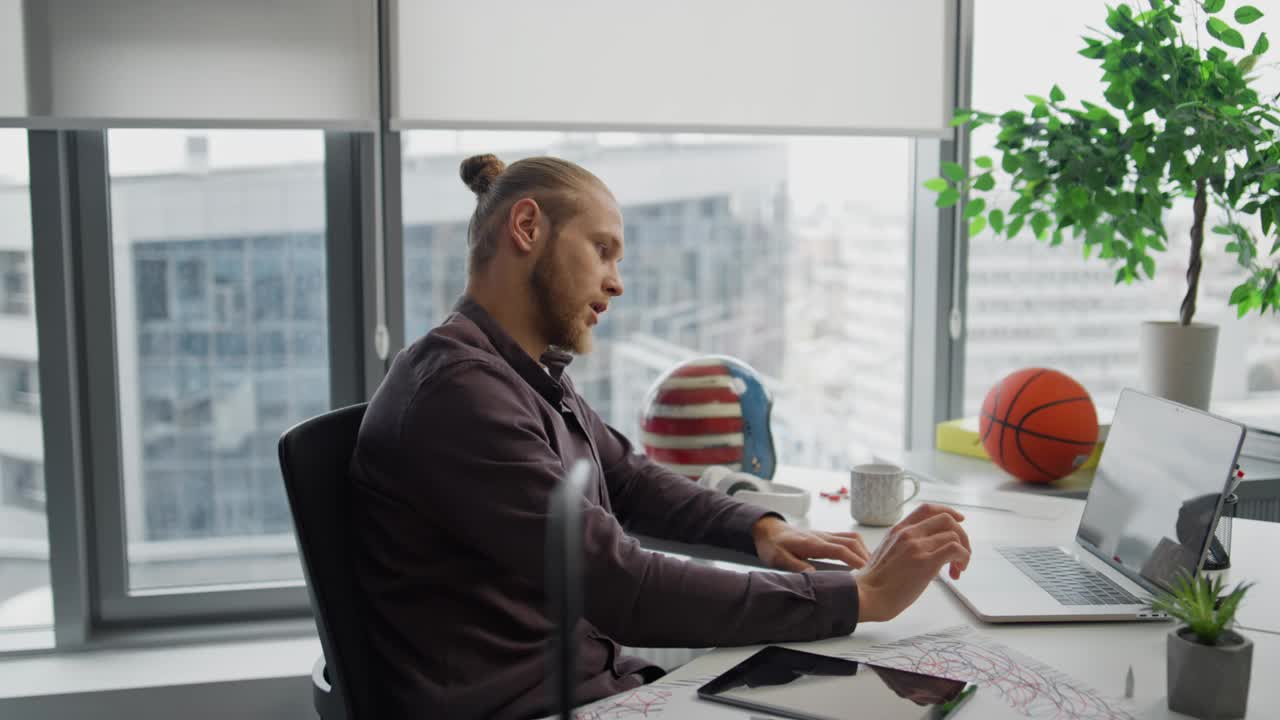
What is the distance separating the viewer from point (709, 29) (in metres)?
2.55

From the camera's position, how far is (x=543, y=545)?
1.14 m

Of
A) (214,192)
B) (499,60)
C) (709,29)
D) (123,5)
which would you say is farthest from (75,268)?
(709,29)

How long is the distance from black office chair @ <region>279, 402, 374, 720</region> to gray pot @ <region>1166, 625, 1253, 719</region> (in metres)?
0.84

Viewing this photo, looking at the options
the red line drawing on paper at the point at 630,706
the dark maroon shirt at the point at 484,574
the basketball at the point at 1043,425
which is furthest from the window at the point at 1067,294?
the red line drawing on paper at the point at 630,706

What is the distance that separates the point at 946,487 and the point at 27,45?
82.1 inches

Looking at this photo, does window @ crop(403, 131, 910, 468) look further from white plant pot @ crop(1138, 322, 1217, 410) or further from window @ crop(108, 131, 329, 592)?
white plant pot @ crop(1138, 322, 1217, 410)

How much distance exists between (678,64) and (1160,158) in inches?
42.7

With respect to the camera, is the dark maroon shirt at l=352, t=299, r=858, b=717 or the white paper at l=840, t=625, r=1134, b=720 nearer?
the white paper at l=840, t=625, r=1134, b=720

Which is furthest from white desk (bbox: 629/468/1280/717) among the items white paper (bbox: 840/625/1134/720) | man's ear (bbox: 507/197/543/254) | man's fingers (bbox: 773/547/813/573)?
man's ear (bbox: 507/197/543/254)

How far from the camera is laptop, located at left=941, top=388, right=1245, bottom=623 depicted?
121 centimetres

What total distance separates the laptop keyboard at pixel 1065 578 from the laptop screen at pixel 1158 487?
0.03 m

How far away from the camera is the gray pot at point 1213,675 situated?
0.98m

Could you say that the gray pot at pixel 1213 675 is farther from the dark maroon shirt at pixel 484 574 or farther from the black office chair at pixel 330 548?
the black office chair at pixel 330 548

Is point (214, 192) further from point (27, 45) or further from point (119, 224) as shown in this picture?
point (27, 45)
